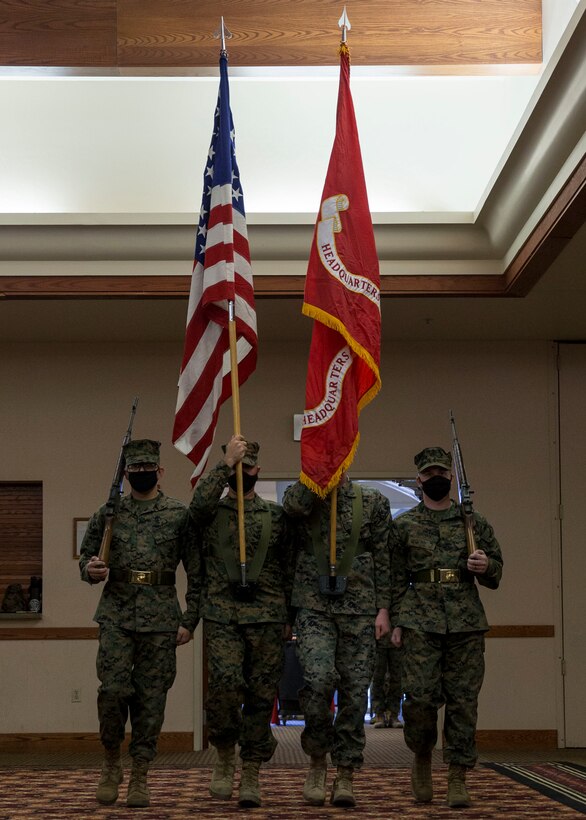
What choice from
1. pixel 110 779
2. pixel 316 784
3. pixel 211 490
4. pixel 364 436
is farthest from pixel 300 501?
pixel 364 436

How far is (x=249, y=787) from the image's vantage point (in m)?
4.54

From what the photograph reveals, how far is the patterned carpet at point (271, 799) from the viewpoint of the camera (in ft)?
14.1

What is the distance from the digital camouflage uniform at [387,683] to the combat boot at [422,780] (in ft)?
14.9

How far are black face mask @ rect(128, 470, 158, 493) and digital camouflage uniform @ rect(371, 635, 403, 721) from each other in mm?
4833

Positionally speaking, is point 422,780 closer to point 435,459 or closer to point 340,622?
point 340,622

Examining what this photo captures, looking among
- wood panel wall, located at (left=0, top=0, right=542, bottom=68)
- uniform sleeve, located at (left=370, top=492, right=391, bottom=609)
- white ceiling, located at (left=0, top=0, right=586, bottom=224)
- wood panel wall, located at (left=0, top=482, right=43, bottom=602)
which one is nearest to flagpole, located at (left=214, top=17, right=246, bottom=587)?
wood panel wall, located at (left=0, top=0, right=542, bottom=68)

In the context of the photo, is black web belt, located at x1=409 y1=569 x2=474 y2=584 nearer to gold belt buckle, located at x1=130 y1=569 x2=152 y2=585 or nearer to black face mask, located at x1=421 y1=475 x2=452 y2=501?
black face mask, located at x1=421 y1=475 x2=452 y2=501

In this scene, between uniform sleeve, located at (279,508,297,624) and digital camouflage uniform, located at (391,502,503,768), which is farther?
uniform sleeve, located at (279,508,297,624)

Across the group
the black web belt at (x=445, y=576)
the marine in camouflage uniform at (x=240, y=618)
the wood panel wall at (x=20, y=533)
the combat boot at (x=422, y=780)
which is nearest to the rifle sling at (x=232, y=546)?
the marine in camouflage uniform at (x=240, y=618)

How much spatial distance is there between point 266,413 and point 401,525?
3.66 m

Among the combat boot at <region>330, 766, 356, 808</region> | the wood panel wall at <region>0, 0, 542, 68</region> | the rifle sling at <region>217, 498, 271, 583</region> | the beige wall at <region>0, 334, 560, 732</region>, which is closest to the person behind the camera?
the combat boot at <region>330, 766, 356, 808</region>

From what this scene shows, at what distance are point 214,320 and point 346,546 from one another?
1.26 metres

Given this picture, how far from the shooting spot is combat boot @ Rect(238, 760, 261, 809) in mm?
4484

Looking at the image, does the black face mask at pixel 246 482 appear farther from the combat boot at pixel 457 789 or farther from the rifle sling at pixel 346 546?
the combat boot at pixel 457 789
